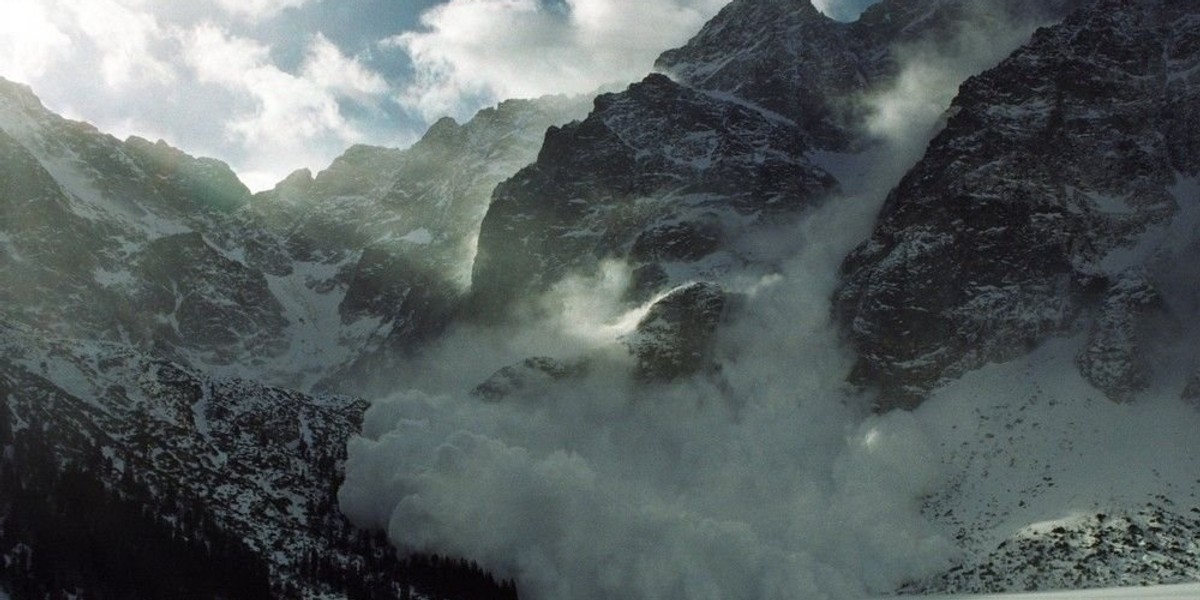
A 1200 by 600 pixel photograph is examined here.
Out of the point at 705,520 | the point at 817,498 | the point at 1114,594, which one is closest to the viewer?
the point at 1114,594

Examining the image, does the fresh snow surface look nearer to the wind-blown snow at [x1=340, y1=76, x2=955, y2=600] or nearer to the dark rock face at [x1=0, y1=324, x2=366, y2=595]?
the wind-blown snow at [x1=340, y1=76, x2=955, y2=600]

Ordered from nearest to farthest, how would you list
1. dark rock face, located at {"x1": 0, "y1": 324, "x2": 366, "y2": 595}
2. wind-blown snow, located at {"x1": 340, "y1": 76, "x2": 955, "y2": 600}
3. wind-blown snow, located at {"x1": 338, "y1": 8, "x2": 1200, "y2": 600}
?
wind-blown snow, located at {"x1": 338, "y1": 8, "x2": 1200, "y2": 600}, wind-blown snow, located at {"x1": 340, "y1": 76, "x2": 955, "y2": 600}, dark rock face, located at {"x1": 0, "y1": 324, "x2": 366, "y2": 595}

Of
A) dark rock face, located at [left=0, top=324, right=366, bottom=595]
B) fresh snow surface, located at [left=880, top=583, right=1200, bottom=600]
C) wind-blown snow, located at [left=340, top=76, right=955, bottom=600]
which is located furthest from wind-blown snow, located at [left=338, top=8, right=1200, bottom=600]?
fresh snow surface, located at [left=880, top=583, right=1200, bottom=600]

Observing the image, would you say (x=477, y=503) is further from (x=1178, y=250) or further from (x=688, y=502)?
(x=1178, y=250)

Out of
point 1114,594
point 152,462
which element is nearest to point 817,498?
point 1114,594

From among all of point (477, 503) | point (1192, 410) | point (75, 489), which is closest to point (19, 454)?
point (75, 489)

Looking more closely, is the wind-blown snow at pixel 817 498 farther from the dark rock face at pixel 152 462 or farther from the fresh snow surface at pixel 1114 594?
the fresh snow surface at pixel 1114 594

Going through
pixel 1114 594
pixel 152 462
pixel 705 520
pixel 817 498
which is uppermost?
pixel 817 498

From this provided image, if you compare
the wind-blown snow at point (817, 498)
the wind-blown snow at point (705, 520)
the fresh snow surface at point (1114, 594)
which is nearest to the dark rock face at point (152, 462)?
the wind-blown snow at point (705, 520)

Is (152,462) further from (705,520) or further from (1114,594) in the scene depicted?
(1114,594)
